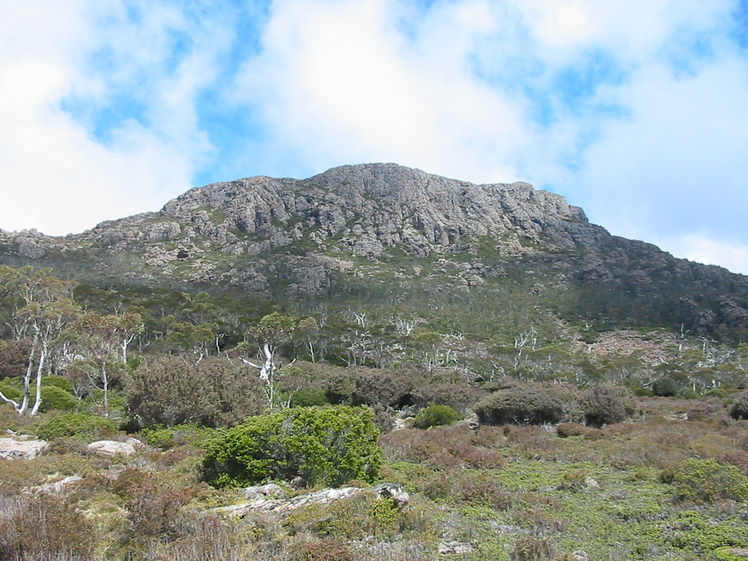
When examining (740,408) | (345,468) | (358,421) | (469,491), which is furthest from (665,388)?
(345,468)

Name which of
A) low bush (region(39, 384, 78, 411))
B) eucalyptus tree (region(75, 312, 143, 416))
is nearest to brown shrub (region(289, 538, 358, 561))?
eucalyptus tree (region(75, 312, 143, 416))

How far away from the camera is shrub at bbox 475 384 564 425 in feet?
78.0

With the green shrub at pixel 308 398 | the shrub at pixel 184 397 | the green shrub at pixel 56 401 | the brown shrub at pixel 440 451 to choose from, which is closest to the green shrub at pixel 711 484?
the brown shrub at pixel 440 451

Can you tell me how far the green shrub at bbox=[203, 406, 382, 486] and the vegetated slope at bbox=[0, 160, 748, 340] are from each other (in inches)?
2581

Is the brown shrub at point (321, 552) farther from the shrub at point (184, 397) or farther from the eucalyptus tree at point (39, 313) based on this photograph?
the eucalyptus tree at point (39, 313)

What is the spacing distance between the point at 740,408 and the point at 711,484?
57.5ft

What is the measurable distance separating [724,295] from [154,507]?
10511cm

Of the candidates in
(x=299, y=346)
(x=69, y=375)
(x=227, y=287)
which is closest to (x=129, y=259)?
(x=227, y=287)

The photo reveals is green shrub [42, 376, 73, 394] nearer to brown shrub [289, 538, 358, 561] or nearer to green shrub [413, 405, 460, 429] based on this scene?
green shrub [413, 405, 460, 429]

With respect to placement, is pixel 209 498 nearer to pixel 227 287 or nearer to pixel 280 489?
pixel 280 489

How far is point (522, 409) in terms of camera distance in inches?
941

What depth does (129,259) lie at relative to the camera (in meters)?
94.1

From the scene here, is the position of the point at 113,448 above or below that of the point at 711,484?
below

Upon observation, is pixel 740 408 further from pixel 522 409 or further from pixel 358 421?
pixel 358 421
